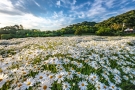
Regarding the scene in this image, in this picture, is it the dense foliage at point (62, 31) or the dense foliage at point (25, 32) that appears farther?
the dense foliage at point (62, 31)

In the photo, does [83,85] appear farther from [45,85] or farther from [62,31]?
[62,31]

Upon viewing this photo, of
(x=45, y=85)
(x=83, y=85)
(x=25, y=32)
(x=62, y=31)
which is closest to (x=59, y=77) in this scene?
(x=45, y=85)

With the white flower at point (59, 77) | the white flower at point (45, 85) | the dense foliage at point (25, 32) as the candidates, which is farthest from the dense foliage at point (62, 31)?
the white flower at point (45, 85)

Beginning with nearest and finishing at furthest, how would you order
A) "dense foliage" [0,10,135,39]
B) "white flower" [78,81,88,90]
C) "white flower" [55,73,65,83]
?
"white flower" [55,73,65,83] < "white flower" [78,81,88,90] < "dense foliage" [0,10,135,39]

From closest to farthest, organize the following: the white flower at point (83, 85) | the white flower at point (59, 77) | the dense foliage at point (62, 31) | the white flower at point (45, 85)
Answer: the white flower at point (45, 85) < the white flower at point (59, 77) < the white flower at point (83, 85) < the dense foliage at point (62, 31)

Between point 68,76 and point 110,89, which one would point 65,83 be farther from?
point 110,89

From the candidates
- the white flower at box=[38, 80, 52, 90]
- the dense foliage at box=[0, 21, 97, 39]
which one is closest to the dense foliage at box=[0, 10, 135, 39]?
the dense foliage at box=[0, 21, 97, 39]

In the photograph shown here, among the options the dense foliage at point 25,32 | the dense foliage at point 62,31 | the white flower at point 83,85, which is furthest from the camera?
the dense foliage at point 62,31

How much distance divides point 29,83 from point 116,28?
68963mm

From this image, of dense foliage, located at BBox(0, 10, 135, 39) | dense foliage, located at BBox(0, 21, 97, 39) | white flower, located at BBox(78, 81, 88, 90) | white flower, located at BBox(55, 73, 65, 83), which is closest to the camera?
white flower, located at BBox(55, 73, 65, 83)

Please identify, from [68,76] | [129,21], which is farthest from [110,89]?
[129,21]

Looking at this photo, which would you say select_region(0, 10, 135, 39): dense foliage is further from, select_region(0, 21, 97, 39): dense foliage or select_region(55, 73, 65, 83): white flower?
select_region(55, 73, 65, 83): white flower

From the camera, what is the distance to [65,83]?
2.31 m

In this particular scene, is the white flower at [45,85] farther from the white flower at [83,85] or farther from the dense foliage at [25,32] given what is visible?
the dense foliage at [25,32]
